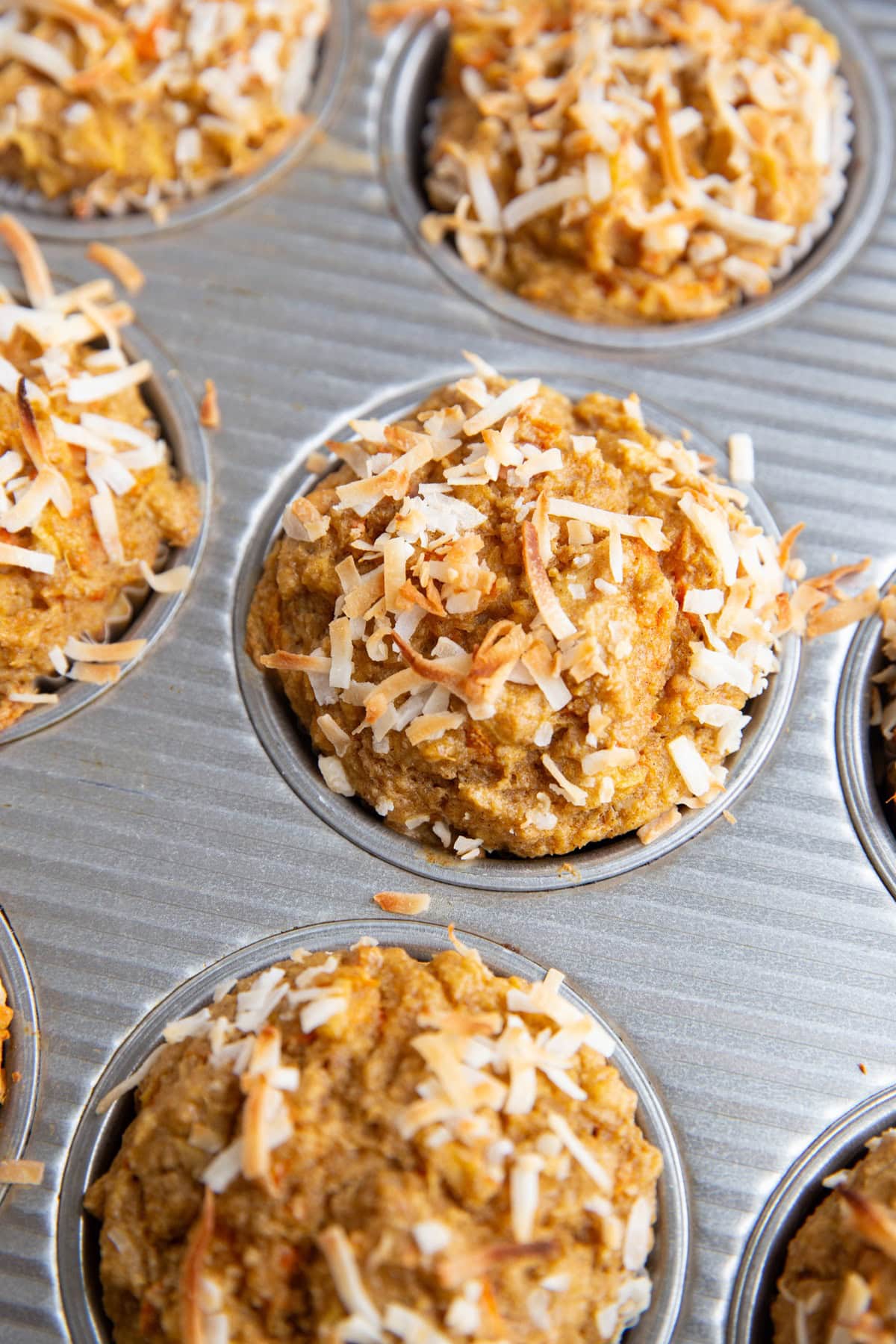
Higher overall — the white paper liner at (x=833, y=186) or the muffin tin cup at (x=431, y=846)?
the white paper liner at (x=833, y=186)

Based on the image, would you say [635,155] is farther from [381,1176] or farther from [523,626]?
[381,1176]

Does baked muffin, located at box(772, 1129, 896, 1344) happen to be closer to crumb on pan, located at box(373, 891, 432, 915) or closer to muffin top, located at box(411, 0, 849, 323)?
crumb on pan, located at box(373, 891, 432, 915)

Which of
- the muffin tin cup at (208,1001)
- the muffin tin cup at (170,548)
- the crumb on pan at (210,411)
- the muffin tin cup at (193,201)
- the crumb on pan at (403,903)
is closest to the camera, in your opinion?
the muffin tin cup at (208,1001)

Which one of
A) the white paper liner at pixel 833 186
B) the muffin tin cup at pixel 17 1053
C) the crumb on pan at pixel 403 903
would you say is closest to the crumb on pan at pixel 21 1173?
the muffin tin cup at pixel 17 1053

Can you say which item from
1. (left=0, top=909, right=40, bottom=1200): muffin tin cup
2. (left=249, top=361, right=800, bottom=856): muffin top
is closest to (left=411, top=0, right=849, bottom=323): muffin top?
(left=249, top=361, right=800, bottom=856): muffin top

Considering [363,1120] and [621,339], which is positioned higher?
[621,339]

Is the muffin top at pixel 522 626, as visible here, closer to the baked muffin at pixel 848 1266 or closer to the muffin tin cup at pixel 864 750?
the muffin tin cup at pixel 864 750

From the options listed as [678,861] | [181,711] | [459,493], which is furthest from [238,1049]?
[459,493]

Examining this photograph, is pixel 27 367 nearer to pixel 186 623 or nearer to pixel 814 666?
pixel 186 623
